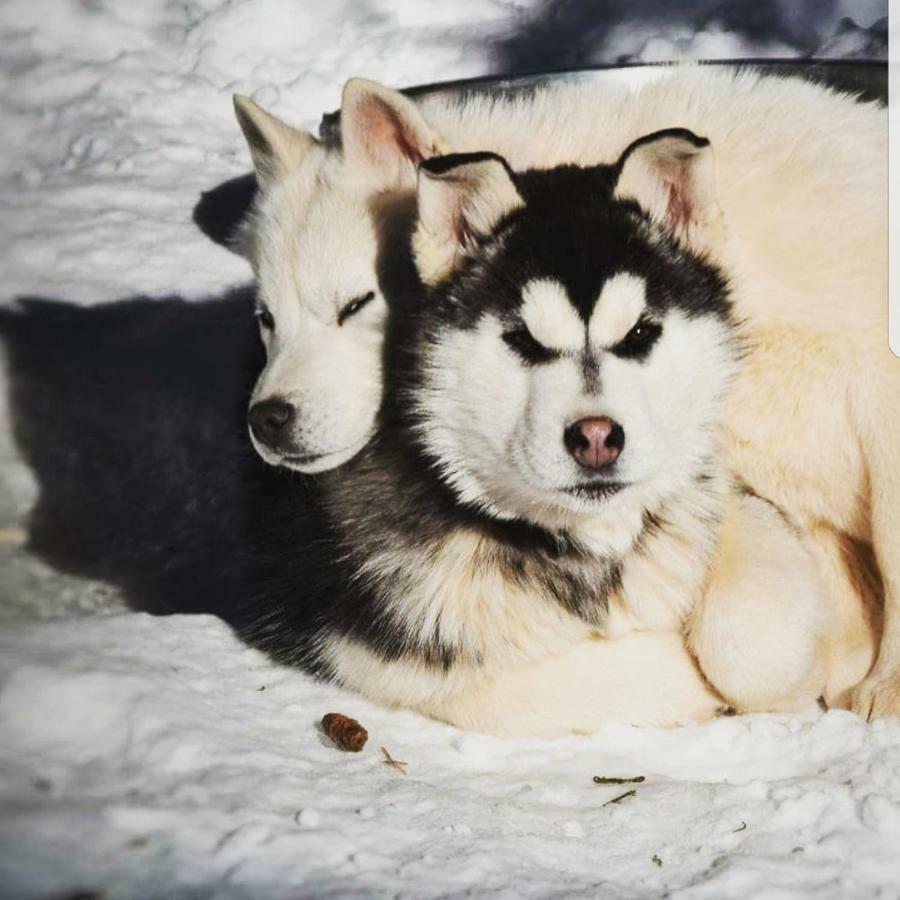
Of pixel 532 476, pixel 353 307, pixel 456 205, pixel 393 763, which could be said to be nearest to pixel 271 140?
pixel 353 307

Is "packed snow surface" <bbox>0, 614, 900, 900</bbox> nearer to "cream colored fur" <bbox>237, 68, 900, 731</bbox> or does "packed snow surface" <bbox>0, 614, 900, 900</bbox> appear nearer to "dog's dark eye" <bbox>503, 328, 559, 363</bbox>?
"cream colored fur" <bbox>237, 68, 900, 731</bbox>

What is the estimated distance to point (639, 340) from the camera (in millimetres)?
1666

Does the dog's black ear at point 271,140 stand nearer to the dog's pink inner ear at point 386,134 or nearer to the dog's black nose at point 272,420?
the dog's pink inner ear at point 386,134

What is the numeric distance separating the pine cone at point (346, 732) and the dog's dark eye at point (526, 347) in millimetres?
596

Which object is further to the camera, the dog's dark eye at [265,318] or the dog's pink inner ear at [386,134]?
the dog's dark eye at [265,318]

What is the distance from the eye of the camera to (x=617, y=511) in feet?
5.95

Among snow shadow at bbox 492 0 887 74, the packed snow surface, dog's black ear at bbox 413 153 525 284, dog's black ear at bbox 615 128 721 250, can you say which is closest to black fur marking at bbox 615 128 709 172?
dog's black ear at bbox 615 128 721 250

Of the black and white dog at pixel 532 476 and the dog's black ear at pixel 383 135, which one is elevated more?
the dog's black ear at pixel 383 135

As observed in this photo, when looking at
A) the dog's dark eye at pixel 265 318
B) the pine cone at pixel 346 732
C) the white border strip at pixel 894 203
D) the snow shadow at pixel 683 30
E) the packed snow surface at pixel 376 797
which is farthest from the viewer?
the snow shadow at pixel 683 30

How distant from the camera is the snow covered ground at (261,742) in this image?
1.43 m

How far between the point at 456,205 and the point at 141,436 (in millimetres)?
1090

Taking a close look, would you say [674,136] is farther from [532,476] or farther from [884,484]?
[884,484]

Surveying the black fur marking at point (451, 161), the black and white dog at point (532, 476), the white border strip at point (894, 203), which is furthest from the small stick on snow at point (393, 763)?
the white border strip at point (894, 203)

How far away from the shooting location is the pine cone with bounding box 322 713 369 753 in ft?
5.81
